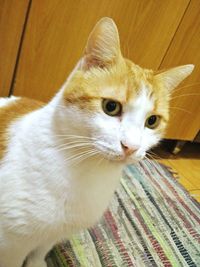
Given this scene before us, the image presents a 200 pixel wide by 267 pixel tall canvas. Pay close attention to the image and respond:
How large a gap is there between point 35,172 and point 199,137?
121cm

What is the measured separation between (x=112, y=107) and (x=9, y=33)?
0.57 metres

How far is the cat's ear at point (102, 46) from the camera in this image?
1.89 feet

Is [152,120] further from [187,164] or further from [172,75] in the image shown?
[187,164]

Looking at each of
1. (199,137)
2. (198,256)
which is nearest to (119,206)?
(198,256)

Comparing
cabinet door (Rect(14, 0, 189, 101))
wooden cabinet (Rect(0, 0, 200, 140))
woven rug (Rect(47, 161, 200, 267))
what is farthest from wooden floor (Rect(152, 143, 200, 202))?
cabinet door (Rect(14, 0, 189, 101))

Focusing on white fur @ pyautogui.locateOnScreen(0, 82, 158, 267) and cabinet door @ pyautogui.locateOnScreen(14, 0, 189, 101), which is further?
cabinet door @ pyautogui.locateOnScreen(14, 0, 189, 101)

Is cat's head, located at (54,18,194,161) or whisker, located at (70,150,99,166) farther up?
cat's head, located at (54,18,194,161)

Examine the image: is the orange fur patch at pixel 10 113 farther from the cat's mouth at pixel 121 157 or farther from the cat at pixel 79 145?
the cat's mouth at pixel 121 157

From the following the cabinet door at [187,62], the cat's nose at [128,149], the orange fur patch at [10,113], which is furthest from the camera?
the cabinet door at [187,62]

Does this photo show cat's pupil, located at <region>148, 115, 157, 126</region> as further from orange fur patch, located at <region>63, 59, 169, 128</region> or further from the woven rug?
the woven rug

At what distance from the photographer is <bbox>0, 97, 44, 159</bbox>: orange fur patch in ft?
2.22

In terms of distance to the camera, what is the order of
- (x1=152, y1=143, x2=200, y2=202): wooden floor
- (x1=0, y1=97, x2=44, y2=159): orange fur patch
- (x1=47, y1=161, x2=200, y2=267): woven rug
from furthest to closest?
(x1=152, y1=143, x2=200, y2=202): wooden floor
(x1=47, y1=161, x2=200, y2=267): woven rug
(x1=0, y1=97, x2=44, y2=159): orange fur patch

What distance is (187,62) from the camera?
128cm

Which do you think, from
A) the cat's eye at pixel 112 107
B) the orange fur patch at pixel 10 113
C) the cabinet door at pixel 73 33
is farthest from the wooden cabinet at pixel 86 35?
the cat's eye at pixel 112 107
